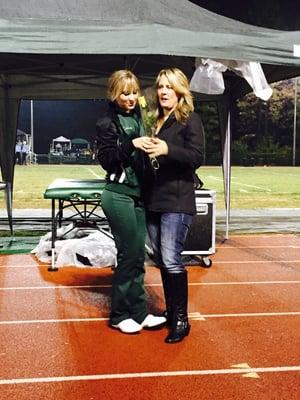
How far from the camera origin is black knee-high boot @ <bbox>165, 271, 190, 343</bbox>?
426 centimetres

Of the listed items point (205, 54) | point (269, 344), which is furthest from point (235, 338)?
point (205, 54)

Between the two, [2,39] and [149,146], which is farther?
[2,39]

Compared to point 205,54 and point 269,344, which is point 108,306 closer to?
point 269,344

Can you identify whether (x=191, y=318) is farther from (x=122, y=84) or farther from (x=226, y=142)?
(x=226, y=142)

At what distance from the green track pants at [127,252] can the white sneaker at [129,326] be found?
43 mm

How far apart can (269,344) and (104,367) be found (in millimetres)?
1256

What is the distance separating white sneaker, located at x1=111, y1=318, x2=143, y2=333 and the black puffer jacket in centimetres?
97

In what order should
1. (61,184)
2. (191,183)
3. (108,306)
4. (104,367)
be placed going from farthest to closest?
(61,184) → (108,306) → (191,183) → (104,367)

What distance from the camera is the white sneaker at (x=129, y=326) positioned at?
450 cm

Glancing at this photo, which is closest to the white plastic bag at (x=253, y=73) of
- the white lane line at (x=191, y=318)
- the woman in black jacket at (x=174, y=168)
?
the woman in black jacket at (x=174, y=168)

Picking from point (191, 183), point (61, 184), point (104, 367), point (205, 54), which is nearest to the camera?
point (104, 367)

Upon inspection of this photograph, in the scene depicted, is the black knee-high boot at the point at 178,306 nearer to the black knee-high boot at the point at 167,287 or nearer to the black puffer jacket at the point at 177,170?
the black knee-high boot at the point at 167,287

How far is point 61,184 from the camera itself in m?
6.70

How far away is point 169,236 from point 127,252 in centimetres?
38
